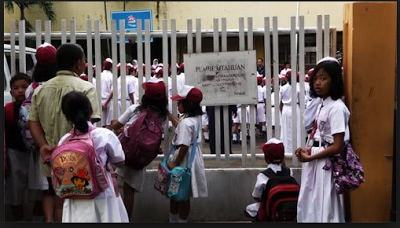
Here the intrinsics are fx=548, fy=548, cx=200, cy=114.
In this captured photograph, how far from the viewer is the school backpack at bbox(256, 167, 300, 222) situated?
455 centimetres

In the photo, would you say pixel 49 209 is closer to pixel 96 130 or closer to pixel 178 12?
Answer: pixel 96 130

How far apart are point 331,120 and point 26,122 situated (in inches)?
104

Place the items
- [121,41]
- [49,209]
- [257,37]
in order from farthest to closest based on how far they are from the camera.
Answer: [257,37] < [121,41] < [49,209]

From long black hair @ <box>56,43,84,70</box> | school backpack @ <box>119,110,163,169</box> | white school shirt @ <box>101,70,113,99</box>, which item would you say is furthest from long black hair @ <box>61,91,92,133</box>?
white school shirt @ <box>101,70,113,99</box>

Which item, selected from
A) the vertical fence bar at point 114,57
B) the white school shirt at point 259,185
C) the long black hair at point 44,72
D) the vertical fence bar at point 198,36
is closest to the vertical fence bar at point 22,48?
the long black hair at point 44,72

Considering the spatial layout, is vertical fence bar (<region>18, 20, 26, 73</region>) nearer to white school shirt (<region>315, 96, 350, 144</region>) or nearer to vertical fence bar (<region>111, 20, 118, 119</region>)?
vertical fence bar (<region>111, 20, 118, 119</region>)

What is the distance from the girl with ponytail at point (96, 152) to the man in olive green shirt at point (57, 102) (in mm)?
388

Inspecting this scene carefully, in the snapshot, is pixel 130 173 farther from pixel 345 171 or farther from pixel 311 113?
pixel 345 171

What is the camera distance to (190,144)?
5051mm

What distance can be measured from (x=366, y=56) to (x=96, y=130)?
2576 mm

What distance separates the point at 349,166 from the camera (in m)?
4.34

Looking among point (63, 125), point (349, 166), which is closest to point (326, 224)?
point (349, 166)

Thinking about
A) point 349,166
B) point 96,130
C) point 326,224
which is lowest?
point 326,224

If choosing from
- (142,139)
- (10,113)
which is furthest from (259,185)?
(10,113)
